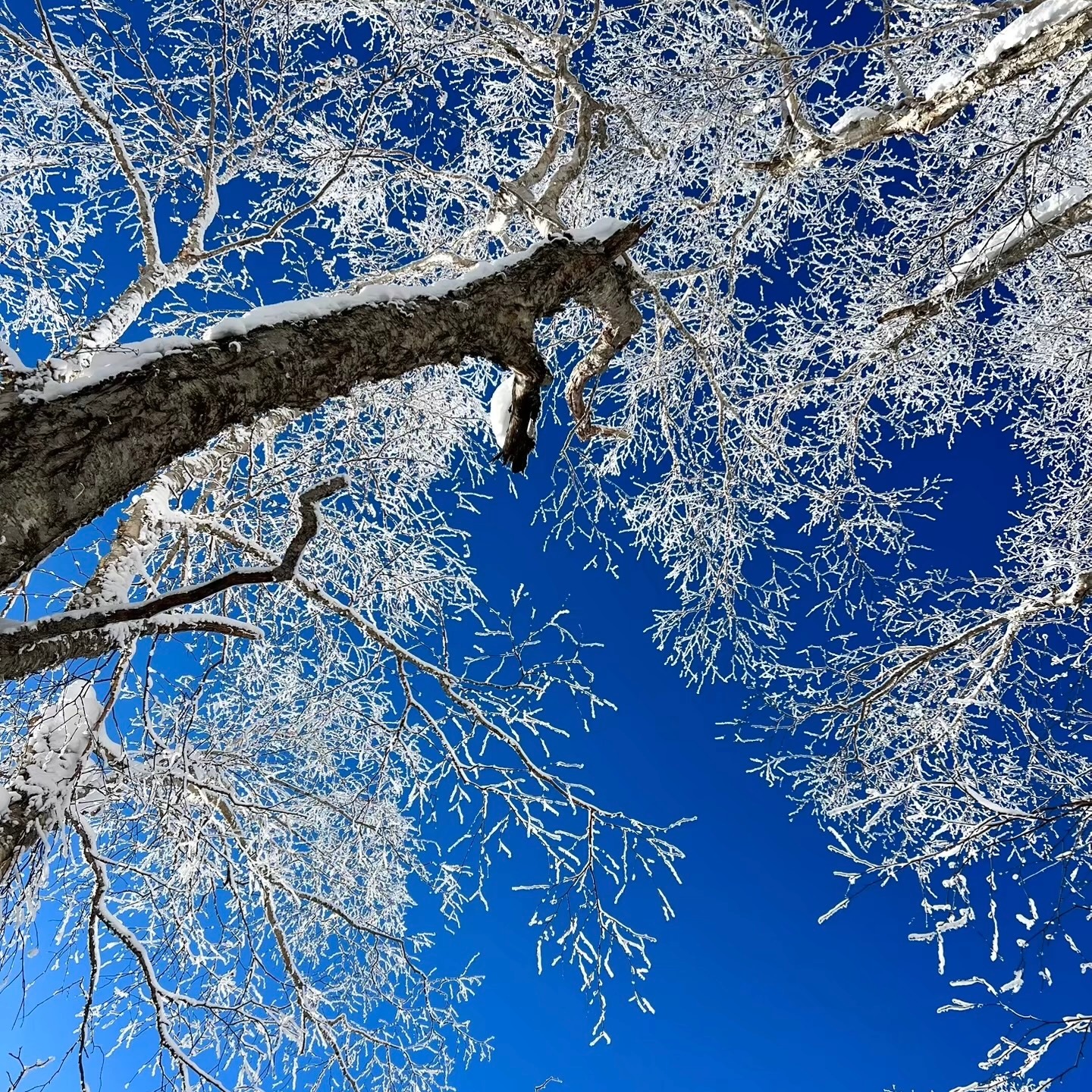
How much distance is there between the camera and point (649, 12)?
5402mm

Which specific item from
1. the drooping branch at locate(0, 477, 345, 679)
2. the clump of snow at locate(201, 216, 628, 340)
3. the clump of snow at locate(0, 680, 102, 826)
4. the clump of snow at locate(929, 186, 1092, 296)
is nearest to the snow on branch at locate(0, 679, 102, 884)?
the clump of snow at locate(0, 680, 102, 826)

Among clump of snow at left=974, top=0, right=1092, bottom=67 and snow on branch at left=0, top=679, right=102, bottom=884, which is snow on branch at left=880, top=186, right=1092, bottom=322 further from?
snow on branch at left=0, top=679, right=102, bottom=884

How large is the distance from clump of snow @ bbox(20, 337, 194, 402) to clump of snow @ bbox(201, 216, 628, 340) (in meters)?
0.14

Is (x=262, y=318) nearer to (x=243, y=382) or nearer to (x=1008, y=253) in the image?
(x=243, y=382)

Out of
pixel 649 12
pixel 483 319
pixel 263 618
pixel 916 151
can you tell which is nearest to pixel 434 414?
pixel 263 618

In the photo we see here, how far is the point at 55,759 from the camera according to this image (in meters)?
2.87

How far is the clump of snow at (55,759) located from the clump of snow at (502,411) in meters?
1.91

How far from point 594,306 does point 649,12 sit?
12.1 feet

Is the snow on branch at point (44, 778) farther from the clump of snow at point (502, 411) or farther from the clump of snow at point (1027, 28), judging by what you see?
the clump of snow at point (1027, 28)

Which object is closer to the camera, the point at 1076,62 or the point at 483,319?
the point at 483,319

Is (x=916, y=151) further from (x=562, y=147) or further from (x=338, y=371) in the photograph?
(x=338, y=371)

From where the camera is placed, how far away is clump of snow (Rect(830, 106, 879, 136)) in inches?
154

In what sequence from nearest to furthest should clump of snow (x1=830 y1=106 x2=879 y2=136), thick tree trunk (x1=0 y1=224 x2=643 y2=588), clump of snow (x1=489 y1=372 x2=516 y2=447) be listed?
thick tree trunk (x1=0 y1=224 x2=643 y2=588) < clump of snow (x1=489 y1=372 x2=516 y2=447) < clump of snow (x1=830 y1=106 x2=879 y2=136)

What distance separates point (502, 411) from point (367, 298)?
96cm
